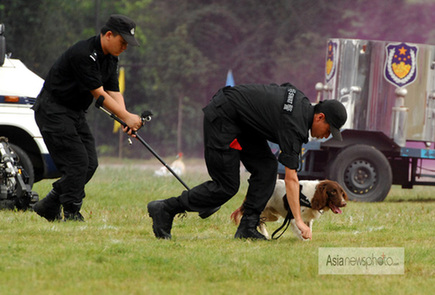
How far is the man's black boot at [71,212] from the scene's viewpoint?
26.8ft

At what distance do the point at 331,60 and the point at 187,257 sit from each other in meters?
8.48

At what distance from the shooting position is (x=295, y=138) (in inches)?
257

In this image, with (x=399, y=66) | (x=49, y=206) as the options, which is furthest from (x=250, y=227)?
(x=399, y=66)

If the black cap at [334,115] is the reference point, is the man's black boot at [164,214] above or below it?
below

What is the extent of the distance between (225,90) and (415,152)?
7247 mm

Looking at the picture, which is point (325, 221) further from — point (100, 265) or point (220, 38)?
point (220, 38)

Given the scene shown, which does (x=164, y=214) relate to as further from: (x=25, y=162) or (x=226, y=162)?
(x=25, y=162)

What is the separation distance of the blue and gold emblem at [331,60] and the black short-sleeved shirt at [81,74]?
654 cm

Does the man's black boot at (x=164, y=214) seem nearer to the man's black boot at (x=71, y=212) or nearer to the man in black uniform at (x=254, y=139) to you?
the man in black uniform at (x=254, y=139)

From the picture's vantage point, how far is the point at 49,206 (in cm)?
809

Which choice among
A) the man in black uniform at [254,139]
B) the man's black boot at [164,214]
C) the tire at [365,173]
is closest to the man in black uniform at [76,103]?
the man's black boot at [164,214]

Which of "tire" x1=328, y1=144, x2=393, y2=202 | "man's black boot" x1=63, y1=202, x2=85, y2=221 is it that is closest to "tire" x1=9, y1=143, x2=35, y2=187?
"man's black boot" x1=63, y1=202, x2=85, y2=221

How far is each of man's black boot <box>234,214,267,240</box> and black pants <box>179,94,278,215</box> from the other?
11cm

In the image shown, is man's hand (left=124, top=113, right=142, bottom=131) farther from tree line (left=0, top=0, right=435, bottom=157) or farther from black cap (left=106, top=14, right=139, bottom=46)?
tree line (left=0, top=0, right=435, bottom=157)
